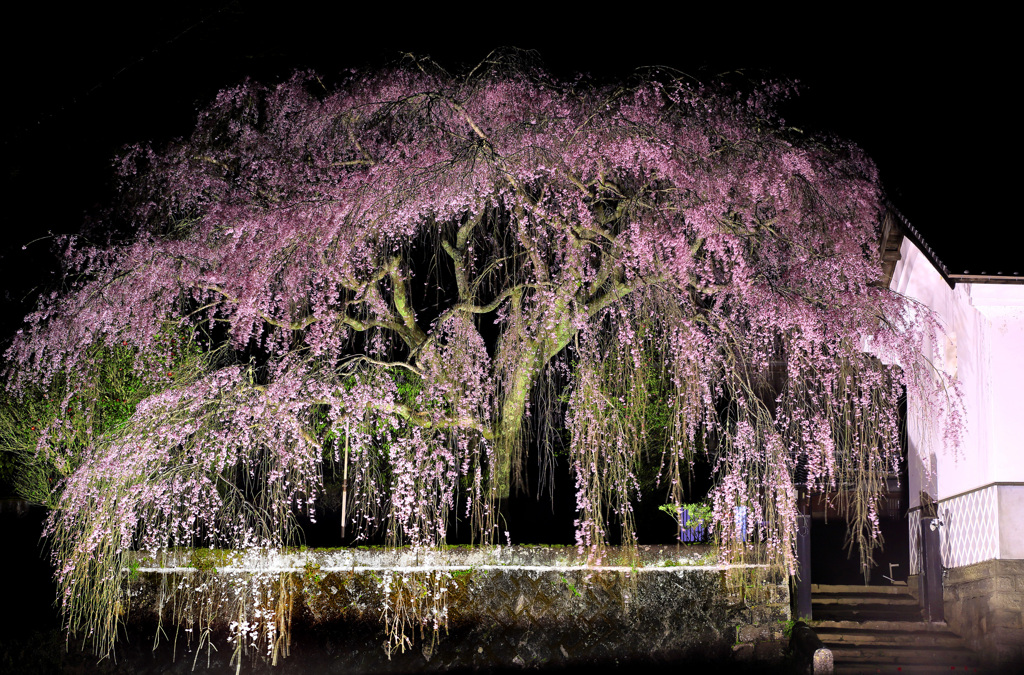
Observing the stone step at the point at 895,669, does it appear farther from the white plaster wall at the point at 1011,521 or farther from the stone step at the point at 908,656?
the white plaster wall at the point at 1011,521

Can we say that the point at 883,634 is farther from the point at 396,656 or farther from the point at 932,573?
the point at 396,656

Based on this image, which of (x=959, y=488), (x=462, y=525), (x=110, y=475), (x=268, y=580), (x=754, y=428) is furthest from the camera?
(x=462, y=525)

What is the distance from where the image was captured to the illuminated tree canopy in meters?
7.43

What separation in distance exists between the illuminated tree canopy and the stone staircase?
54.5 inches

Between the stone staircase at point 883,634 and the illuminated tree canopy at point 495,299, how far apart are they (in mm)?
1385

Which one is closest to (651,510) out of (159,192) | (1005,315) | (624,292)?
(624,292)

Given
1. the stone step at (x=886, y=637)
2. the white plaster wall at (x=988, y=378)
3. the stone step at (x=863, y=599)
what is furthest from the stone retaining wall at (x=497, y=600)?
the white plaster wall at (x=988, y=378)

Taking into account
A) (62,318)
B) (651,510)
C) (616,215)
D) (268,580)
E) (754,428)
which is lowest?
(268,580)

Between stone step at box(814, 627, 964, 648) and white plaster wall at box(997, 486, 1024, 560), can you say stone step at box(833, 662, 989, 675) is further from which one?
white plaster wall at box(997, 486, 1024, 560)

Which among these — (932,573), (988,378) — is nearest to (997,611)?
(932,573)

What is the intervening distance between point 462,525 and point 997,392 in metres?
5.99

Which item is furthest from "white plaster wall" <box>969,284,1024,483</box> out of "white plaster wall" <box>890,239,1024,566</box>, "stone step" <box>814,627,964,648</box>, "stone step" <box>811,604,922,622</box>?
"stone step" <box>811,604,922,622</box>

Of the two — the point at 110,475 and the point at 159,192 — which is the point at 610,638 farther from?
the point at 159,192

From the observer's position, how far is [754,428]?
7.73 m
